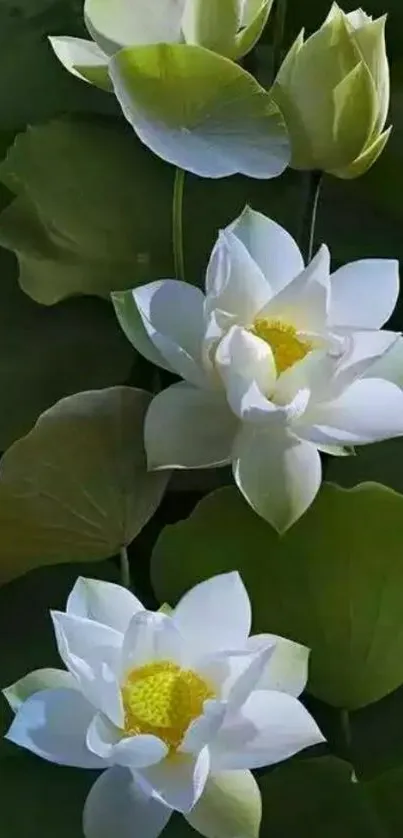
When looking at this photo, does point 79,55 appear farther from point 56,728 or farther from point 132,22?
point 56,728

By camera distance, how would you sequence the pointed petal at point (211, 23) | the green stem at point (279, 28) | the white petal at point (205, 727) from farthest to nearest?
1. the green stem at point (279, 28)
2. the pointed petal at point (211, 23)
3. the white petal at point (205, 727)

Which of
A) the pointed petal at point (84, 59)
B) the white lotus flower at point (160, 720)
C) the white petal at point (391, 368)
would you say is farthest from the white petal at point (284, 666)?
the pointed petal at point (84, 59)

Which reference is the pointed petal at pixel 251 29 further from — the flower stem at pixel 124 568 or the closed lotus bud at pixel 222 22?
the flower stem at pixel 124 568

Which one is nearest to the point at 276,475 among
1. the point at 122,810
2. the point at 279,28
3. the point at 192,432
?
the point at 192,432

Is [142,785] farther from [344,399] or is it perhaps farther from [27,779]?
[344,399]

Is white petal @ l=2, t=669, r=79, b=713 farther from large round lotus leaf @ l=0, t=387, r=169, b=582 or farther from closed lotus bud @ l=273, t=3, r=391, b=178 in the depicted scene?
closed lotus bud @ l=273, t=3, r=391, b=178

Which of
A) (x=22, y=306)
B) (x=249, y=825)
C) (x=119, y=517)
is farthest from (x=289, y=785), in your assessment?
(x=22, y=306)
